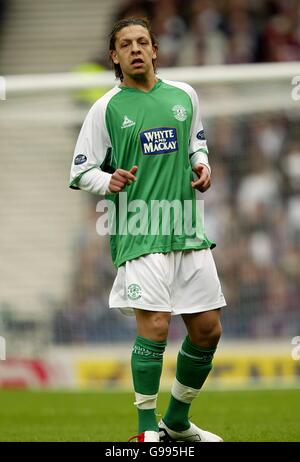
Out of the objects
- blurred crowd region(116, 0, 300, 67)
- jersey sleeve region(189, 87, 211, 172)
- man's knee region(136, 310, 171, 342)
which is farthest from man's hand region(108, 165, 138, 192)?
blurred crowd region(116, 0, 300, 67)

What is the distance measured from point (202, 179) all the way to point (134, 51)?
0.79 meters

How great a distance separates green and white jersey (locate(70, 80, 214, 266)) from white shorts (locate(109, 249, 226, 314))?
0.19 feet

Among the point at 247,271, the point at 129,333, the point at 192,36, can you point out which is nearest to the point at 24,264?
the point at 129,333

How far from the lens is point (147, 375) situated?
6027mm

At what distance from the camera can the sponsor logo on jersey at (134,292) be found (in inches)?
237

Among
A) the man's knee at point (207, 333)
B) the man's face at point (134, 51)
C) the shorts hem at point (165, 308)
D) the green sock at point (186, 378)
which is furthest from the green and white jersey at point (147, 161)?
the green sock at point (186, 378)

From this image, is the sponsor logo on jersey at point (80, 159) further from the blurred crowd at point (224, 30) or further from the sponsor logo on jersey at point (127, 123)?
the blurred crowd at point (224, 30)

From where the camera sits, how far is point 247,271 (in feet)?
39.4

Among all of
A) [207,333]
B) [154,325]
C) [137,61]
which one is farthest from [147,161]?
[207,333]

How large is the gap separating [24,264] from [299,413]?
4882mm

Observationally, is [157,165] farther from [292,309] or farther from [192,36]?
[192,36]

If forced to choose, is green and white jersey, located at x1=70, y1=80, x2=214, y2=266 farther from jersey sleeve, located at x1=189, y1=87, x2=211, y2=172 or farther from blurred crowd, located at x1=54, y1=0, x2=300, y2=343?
blurred crowd, located at x1=54, y1=0, x2=300, y2=343

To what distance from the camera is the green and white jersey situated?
20.1ft

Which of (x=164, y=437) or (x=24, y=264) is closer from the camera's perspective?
(x=164, y=437)
